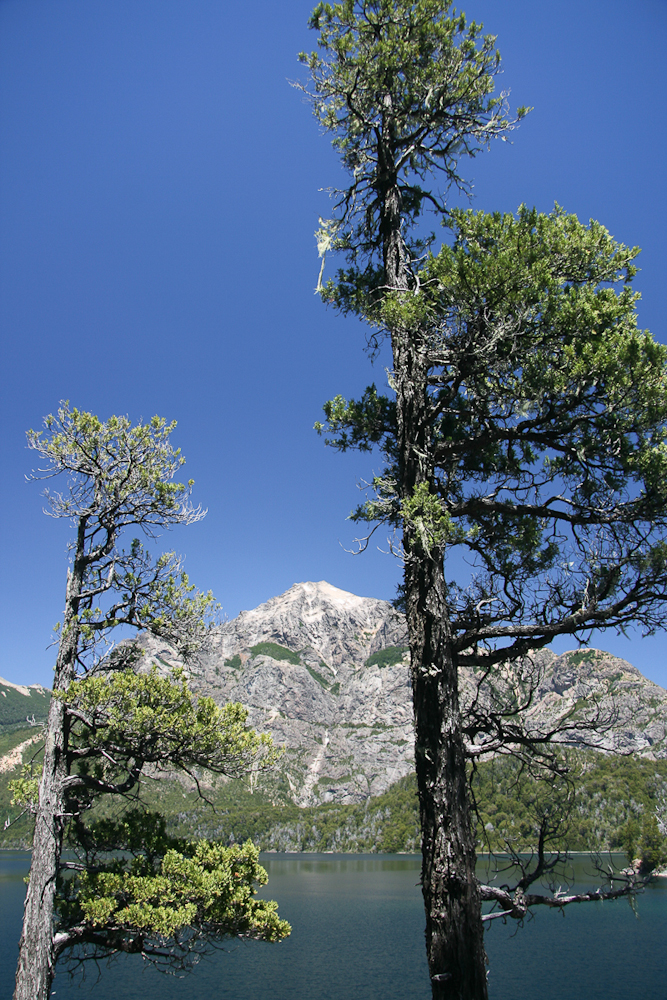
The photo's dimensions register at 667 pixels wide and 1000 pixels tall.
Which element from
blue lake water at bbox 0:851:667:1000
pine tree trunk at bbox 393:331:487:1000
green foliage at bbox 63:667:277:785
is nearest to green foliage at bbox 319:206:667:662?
pine tree trunk at bbox 393:331:487:1000

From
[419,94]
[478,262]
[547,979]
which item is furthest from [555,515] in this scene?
[547,979]

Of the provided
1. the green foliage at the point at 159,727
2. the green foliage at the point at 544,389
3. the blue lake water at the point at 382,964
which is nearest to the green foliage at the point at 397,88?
the green foliage at the point at 544,389

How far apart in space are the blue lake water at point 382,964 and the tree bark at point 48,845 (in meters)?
13.9

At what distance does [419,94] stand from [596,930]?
233ft

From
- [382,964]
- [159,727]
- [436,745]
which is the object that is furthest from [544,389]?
[382,964]

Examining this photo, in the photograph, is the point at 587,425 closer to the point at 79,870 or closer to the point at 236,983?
the point at 79,870

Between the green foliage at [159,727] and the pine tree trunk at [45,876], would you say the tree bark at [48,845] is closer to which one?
the pine tree trunk at [45,876]

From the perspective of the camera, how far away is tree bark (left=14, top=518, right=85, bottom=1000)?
8.74m

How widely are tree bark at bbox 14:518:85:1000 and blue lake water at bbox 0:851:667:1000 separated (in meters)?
13.9

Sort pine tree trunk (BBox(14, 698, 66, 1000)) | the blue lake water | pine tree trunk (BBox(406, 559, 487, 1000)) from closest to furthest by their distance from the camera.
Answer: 1. pine tree trunk (BBox(406, 559, 487, 1000))
2. pine tree trunk (BBox(14, 698, 66, 1000))
3. the blue lake water

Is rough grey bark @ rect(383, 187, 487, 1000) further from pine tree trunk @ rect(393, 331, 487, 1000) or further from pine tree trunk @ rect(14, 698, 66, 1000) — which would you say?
pine tree trunk @ rect(14, 698, 66, 1000)

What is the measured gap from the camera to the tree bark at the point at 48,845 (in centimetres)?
874

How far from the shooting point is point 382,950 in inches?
1780

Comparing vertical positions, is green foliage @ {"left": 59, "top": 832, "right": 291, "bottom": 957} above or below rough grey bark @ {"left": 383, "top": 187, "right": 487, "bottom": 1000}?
below
